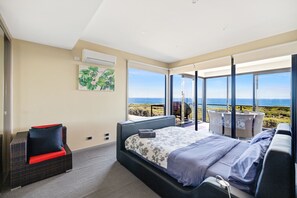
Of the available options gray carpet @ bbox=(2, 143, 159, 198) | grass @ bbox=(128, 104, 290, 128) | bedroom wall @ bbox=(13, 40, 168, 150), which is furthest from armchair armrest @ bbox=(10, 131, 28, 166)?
grass @ bbox=(128, 104, 290, 128)

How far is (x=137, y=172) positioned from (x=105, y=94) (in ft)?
7.36

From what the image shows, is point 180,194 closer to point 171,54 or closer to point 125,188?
point 125,188

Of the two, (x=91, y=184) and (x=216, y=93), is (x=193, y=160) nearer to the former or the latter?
(x=91, y=184)

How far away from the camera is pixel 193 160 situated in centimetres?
163

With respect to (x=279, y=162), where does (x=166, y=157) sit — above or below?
below

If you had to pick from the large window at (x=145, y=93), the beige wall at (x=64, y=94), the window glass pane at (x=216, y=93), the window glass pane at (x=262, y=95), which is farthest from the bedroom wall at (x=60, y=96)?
the window glass pane at (x=216, y=93)

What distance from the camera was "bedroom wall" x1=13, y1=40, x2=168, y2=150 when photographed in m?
2.62

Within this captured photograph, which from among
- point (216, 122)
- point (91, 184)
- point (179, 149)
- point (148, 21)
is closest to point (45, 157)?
point (91, 184)

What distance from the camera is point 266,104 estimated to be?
437 centimetres

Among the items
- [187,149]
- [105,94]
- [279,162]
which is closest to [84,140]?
[105,94]

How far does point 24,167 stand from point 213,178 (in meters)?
2.62

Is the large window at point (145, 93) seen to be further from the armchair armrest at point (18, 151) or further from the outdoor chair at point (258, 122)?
the outdoor chair at point (258, 122)

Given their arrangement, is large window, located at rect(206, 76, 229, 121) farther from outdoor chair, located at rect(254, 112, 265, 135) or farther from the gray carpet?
the gray carpet

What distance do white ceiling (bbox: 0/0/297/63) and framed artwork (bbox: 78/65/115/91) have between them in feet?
2.19
